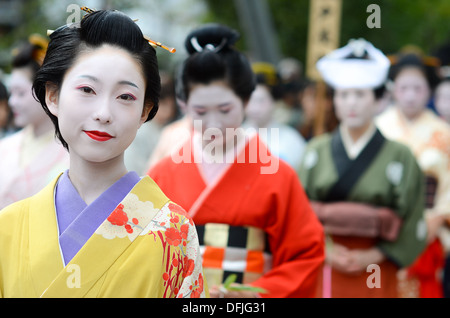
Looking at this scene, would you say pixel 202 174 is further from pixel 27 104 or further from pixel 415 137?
pixel 415 137

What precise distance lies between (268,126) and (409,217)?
2803mm

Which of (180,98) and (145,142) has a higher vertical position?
(180,98)

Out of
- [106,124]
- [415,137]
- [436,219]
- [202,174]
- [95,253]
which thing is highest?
[106,124]

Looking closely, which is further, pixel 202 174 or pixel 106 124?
pixel 202 174

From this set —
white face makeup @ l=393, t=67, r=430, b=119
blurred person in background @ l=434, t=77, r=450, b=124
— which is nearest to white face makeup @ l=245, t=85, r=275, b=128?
white face makeup @ l=393, t=67, r=430, b=119

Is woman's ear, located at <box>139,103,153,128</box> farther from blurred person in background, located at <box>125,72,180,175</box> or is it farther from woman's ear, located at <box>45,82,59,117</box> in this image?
blurred person in background, located at <box>125,72,180,175</box>

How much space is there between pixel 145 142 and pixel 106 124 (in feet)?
16.1

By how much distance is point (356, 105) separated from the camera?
486cm

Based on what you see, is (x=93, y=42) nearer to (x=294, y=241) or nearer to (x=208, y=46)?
(x=208, y=46)

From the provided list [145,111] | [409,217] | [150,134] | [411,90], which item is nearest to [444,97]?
[411,90]

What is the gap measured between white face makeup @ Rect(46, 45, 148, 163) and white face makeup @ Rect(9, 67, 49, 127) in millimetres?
2216

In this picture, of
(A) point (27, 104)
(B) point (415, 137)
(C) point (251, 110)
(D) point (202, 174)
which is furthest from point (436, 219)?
(A) point (27, 104)

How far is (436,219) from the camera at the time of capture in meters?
5.62
